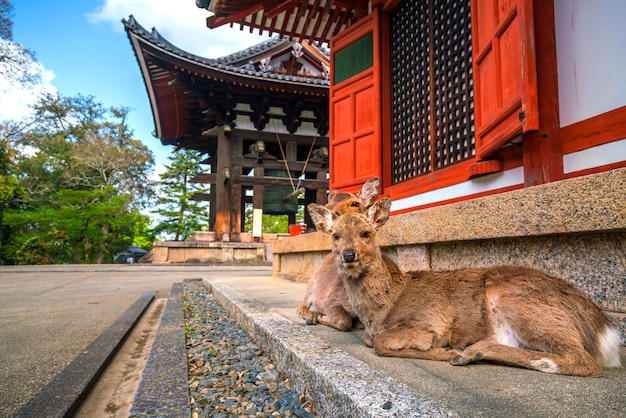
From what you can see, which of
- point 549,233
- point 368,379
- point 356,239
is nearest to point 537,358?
point 368,379

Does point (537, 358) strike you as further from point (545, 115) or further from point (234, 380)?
point (545, 115)

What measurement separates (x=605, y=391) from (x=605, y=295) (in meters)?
1.02

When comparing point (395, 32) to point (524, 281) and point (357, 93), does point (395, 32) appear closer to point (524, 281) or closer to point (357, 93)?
point (357, 93)

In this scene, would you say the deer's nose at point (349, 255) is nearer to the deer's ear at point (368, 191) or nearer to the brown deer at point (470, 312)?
the brown deer at point (470, 312)

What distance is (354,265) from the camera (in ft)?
7.74

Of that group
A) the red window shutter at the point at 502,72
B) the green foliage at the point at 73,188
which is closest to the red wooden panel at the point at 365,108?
the red window shutter at the point at 502,72

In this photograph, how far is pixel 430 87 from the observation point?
5547mm

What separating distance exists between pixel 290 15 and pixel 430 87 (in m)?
3.79

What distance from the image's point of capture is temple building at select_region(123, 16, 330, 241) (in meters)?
13.4

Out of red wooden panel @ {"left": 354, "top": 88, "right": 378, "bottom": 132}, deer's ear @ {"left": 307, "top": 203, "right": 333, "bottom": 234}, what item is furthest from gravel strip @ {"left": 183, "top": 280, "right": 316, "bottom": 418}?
red wooden panel @ {"left": 354, "top": 88, "right": 378, "bottom": 132}

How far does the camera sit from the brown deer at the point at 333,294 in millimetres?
2998

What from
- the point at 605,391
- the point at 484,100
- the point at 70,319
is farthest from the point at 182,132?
the point at 605,391

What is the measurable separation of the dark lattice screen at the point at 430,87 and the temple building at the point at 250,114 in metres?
8.00

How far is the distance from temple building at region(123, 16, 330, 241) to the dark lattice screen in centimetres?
800
